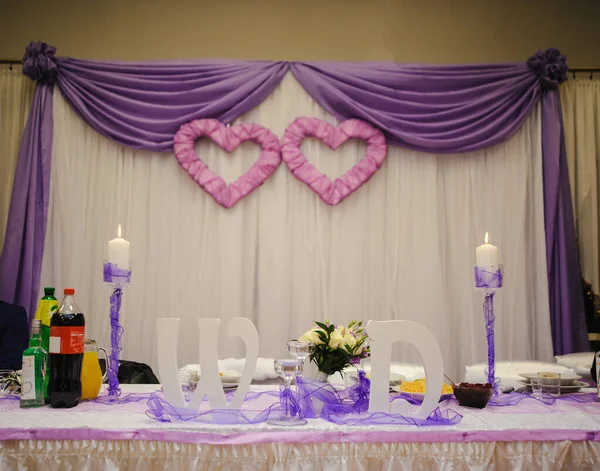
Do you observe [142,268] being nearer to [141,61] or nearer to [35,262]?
[35,262]

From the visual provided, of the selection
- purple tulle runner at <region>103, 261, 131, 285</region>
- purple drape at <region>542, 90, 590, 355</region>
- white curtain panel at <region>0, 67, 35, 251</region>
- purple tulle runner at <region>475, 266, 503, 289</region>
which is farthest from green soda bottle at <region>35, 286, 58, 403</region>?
purple drape at <region>542, 90, 590, 355</region>

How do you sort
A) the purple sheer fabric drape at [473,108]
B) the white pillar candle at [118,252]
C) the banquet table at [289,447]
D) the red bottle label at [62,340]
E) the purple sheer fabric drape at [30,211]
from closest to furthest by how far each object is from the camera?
the banquet table at [289,447]
the red bottle label at [62,340]
the white pillar candle at [118,252]
the purple sheer fabric drape at [30,211]
the purple sheer fabric drape at [473,108]

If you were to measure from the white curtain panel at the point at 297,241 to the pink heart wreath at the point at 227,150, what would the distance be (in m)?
0.08

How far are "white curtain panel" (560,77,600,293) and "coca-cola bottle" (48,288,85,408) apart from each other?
10.4 feet

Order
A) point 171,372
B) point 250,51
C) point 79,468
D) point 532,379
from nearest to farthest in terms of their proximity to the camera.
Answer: point 79,468
point 171,372
point 532,379
point 250,51

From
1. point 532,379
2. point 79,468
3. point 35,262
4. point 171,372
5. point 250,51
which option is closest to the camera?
point 79,468

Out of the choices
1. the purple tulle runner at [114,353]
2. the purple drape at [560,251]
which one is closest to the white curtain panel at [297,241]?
the purple drape at [560,251]

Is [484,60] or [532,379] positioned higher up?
[484,60]

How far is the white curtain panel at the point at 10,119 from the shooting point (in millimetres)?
4000

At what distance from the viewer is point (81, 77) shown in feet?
12.9

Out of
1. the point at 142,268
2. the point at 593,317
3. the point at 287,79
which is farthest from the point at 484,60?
the point at 142,268

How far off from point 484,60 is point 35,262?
3022 millimetres

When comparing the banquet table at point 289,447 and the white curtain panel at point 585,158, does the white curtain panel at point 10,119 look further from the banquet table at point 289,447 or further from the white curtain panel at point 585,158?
the white curtain panel at point 585,158

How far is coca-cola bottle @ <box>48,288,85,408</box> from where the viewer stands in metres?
1.80
